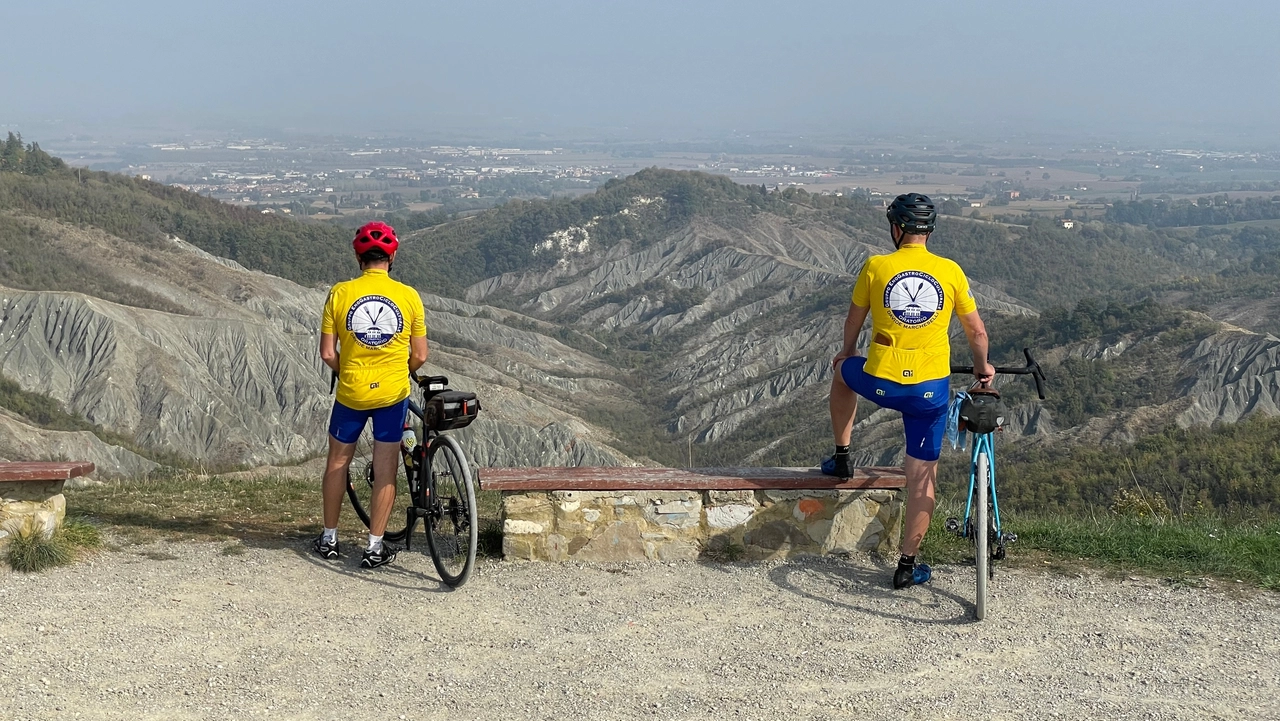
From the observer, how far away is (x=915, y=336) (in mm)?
6000

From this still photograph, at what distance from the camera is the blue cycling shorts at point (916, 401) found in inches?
237

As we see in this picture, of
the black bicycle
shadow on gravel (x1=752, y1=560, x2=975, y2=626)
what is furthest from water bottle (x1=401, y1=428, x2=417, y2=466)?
shadow on gravel (x1=752, y1=560, x2=975, y2=626)

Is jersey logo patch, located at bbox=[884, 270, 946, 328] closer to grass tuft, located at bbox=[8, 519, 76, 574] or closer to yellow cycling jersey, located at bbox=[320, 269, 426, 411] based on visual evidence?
yellow cycling jersey, located at bbox=[320, 269, 426, 411]

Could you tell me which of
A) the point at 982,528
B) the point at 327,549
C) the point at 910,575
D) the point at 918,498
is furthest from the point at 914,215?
the point at 327,549

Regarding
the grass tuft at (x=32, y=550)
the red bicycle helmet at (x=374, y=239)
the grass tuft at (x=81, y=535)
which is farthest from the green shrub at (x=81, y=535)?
the red bicycle helmet at (x=374, y=239)

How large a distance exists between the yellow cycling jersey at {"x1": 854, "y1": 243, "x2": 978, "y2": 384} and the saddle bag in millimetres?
2502

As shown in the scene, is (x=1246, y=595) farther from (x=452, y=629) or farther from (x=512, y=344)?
(x=512, y=344)

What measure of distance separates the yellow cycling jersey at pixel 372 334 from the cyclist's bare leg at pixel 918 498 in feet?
10.2

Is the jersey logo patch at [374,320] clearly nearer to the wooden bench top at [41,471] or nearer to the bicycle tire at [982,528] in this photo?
the wooden bench top at [41,471]

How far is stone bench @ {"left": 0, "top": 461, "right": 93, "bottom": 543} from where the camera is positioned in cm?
674

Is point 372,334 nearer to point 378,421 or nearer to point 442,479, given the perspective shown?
point 378,421

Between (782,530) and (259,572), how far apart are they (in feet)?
11.0

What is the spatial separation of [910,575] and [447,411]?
9.78 ft

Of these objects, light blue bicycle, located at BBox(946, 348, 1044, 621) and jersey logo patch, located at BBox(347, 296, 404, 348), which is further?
jersey logo patch, located at BBox(347, 296, 404, 348)
